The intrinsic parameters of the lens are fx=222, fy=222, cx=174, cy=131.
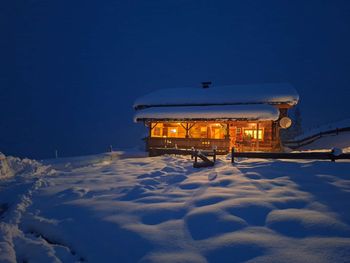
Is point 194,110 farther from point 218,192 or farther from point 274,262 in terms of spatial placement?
point 274,262

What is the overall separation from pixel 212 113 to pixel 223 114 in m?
0.93

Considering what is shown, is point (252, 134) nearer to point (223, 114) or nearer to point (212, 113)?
point (223, 114)

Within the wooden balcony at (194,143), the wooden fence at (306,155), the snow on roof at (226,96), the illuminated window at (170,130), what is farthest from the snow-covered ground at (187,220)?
the illuminated window at (170,130)

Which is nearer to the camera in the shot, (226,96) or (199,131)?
(226,96)

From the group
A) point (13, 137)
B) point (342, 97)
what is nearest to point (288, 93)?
point (13, 137)

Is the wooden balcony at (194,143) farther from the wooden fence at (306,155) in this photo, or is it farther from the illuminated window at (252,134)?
the wooden fence at (306,155)

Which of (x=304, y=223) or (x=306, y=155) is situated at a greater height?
(x=306, y=155)

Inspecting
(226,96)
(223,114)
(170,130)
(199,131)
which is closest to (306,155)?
(223,114)

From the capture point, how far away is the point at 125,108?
192875 millimetres

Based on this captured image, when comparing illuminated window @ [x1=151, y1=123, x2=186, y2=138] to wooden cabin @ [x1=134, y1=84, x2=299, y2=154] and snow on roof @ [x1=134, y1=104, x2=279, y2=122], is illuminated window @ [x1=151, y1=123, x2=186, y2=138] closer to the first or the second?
wooden cabin @ [x1=134, y1=84, x2=299, y2=154]

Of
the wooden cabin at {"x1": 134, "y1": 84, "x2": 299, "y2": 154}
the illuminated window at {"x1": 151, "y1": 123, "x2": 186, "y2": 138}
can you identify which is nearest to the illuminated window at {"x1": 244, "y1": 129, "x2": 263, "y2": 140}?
the wooden cabin at {"x1": 134, "y1": 84, "x2": 299, "y2": 154}

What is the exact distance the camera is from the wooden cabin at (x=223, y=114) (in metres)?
17.9

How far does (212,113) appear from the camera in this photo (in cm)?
1862

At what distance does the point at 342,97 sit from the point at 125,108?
542ft
